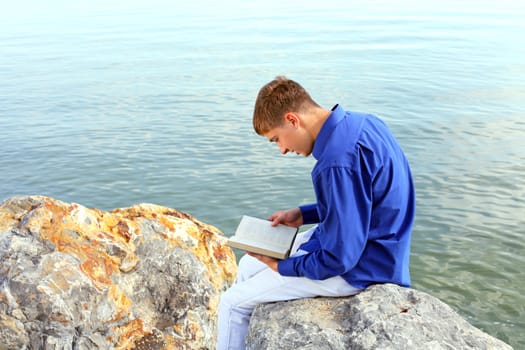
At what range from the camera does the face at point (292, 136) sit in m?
3.44

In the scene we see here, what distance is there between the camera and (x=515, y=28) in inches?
1225

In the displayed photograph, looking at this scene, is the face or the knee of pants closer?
the face

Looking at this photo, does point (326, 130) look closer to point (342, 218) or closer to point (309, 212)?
point (342, 218)

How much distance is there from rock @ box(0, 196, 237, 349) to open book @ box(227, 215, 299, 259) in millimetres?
1615

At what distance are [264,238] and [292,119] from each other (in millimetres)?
807

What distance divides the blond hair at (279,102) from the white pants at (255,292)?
91 centimetres

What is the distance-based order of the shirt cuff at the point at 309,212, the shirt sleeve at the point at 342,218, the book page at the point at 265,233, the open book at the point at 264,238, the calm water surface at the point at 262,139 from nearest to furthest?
the shirt sleeve at the point at 342,218 → the open book at the point at 264,238 → the book page at the point at 265,233 → the shirt cuff at the point at 309,212 → the calm water surface at the point at 262,139

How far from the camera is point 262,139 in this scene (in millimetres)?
13047

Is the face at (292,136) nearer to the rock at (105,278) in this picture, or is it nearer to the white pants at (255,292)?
Answer: the white pants at (255,292)

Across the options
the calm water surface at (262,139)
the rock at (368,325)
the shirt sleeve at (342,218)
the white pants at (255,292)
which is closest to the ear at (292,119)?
the shirt sleeve at (342,218)

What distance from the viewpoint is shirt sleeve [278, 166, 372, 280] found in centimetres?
320

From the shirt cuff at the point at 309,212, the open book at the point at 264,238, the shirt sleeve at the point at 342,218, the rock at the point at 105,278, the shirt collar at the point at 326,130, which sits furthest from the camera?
the rock at the point at 105,278

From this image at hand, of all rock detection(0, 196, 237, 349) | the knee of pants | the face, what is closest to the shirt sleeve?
the face

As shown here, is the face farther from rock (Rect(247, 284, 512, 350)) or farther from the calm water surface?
the calm water surface
